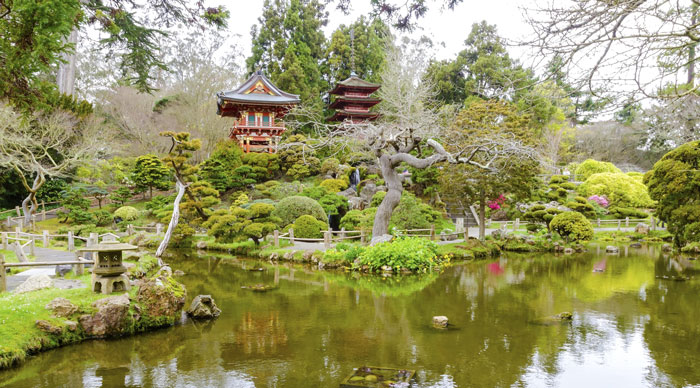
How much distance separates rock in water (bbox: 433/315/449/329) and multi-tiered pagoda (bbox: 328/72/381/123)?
20045mm

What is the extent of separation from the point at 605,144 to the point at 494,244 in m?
24.1

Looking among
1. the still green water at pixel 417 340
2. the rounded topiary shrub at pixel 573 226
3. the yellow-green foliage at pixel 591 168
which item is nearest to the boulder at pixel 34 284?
the still green water at pixel 417 340

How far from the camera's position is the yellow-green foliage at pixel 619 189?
23.6 metres

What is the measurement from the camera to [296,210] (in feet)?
51.8

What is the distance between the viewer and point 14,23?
4.03 meters

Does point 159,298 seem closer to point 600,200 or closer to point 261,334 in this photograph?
point 261,334

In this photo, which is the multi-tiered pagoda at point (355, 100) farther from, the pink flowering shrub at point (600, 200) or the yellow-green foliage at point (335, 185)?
the pink flowering shrub at point (600, 200)

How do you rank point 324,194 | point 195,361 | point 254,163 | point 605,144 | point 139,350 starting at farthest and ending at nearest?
point 605,144
point 254,163
point 324,194
point 139,350
point 195,361

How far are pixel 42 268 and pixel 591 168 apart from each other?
2874 cm

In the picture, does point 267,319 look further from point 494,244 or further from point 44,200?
point 44,200

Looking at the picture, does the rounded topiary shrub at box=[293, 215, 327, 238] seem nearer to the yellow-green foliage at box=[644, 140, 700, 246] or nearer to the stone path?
the stone path

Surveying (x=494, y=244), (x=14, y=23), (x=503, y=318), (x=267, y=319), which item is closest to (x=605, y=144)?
(x=494, y=244)

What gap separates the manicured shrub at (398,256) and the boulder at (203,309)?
16.4ft

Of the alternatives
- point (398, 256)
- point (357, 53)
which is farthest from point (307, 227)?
point (357, 53)
